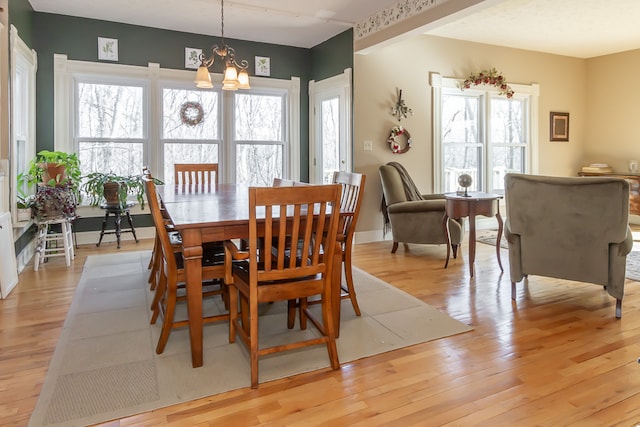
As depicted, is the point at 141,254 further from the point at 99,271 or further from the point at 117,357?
the point at 117,357

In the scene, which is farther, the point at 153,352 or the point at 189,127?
the point at 189,127

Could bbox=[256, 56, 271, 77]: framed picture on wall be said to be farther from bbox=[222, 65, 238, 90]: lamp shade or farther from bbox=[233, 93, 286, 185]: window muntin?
bbox=[222, 65, 238, 90]: lamp shade

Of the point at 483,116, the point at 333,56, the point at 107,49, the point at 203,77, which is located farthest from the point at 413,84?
the point at 107,49

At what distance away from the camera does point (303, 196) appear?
6.14ft

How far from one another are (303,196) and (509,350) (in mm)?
1424

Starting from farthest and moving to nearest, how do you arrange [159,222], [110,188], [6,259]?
[110,188]
[6,259]
[159,222]

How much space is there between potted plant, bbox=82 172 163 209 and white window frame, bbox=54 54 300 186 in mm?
446

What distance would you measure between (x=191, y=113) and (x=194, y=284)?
4.00 meters

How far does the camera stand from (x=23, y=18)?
422 cm

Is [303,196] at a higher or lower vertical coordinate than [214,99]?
lower

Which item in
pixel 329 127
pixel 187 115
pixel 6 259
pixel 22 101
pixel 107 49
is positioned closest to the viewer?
pixel 6 259

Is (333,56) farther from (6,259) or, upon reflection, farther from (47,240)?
(6,259)

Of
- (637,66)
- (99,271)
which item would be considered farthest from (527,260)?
(637,66)

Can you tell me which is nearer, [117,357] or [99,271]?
[117,357]
